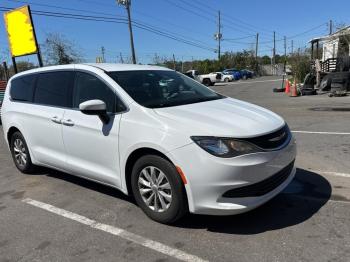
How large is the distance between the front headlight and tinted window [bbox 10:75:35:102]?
3.35 metres

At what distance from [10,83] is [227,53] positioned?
64935 millimetres

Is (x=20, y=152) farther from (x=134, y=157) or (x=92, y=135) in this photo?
(x=134, y=157)

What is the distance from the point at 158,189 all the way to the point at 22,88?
3.35 meters

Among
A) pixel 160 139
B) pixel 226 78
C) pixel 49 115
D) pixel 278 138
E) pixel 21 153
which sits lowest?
pixel 226 78

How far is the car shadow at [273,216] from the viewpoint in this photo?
12.6ft

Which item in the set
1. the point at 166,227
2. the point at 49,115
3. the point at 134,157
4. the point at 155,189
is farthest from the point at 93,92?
the point at 166,227

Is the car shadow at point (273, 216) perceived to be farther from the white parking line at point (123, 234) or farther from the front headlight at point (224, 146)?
the front headlight at point (224, 146)

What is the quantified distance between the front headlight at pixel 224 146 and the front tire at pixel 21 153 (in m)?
3.54

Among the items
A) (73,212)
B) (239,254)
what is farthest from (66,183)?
(239,254)

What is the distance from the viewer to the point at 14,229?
4.15 meters

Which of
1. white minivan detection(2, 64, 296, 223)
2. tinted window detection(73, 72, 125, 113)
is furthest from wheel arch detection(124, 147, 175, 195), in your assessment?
tinted window detection(73, 72, 125, 113)

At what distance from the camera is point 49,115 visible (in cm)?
511

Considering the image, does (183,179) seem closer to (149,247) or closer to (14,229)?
(149,247)

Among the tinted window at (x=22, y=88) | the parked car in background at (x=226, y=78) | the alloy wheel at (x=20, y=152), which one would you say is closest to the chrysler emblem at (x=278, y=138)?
the tinted window at (x=22, y=88)
